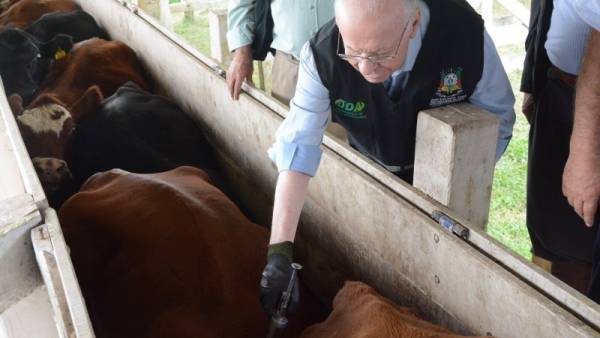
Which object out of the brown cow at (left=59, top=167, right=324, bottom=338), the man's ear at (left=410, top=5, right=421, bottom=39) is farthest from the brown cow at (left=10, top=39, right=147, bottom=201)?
the man's ear at (left=410, top=5, right=421, bottom=39)

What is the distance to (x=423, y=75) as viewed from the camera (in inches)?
76.5

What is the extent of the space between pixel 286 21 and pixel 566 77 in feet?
3.87

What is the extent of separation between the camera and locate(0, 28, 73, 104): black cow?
3.87 metres

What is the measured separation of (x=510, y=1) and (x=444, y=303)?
342 centimetres

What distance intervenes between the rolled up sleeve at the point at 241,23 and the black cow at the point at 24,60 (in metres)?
1.55

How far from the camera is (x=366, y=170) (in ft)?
6.71

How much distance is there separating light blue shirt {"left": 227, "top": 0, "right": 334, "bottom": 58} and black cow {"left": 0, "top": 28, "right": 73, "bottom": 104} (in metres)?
1.57

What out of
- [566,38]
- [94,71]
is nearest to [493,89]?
[566,38]

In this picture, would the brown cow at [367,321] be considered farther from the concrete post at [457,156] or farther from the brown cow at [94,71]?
the brown cow at [94,71]

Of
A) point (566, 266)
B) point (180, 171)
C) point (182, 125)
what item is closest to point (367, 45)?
point (180, 171)

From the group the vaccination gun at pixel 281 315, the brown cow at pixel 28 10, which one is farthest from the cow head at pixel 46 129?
the brown cow at pixel 28 10

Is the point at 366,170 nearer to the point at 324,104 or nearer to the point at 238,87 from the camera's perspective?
the point at 324,104

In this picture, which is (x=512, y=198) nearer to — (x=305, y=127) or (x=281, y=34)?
(x=281, y=34)

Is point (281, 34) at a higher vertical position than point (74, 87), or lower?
higher
